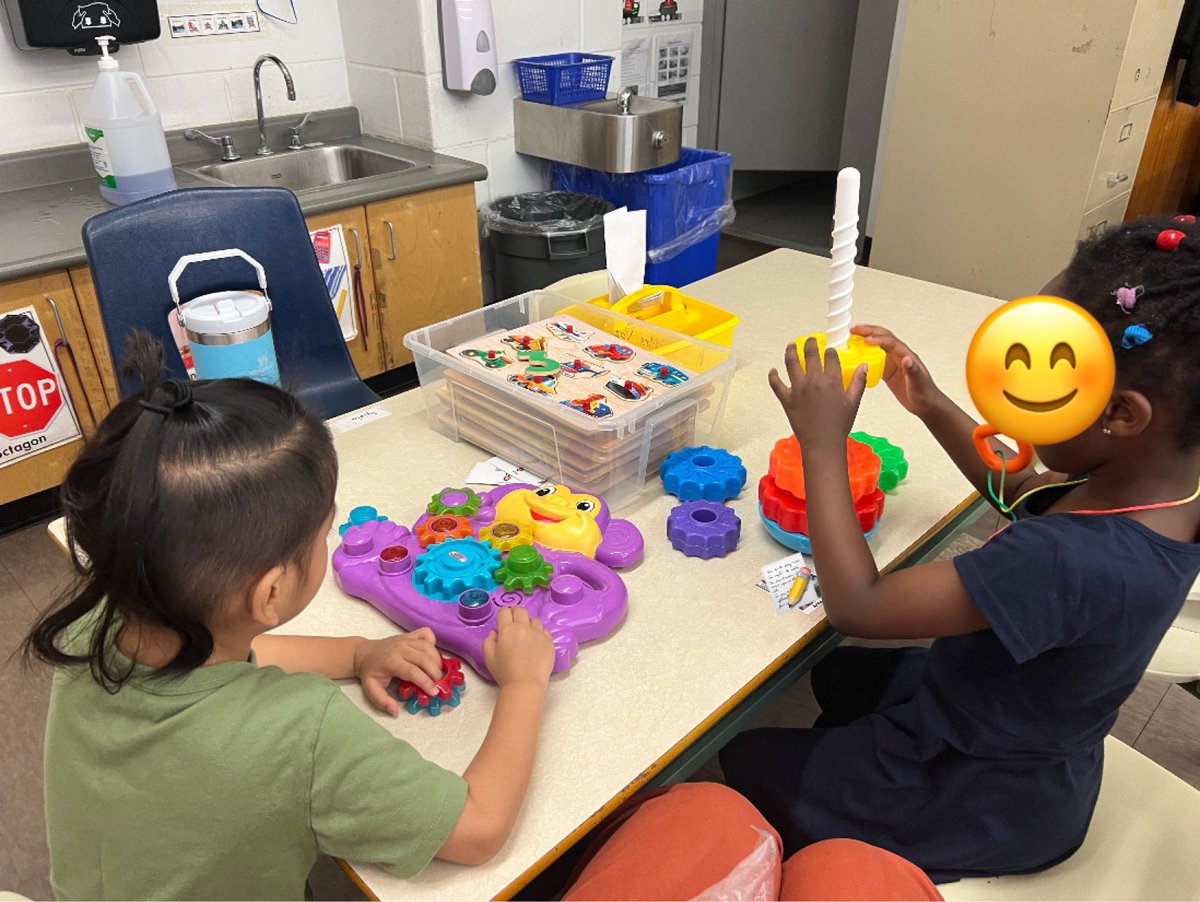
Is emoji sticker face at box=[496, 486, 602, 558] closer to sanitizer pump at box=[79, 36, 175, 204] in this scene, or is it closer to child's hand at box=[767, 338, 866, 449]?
child's hand at box=[767, 338, 866, 449]

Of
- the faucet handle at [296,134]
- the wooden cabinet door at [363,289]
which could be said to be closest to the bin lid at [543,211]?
the wooden cabinet door at [363,289]

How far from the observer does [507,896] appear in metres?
0.70

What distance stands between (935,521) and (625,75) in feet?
10.3

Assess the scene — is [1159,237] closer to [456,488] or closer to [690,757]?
[690,757]

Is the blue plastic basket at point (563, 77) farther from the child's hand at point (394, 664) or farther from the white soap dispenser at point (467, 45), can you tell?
the child's hand at point (394, 664)

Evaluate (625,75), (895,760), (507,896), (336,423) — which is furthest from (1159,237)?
(625,75)

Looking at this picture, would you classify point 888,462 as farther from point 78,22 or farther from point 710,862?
point 78,22

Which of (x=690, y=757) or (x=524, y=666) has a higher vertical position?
(x=524, y=666)

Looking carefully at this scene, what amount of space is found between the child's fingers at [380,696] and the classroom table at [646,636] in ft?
0.03

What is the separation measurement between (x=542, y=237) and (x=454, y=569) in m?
2.04

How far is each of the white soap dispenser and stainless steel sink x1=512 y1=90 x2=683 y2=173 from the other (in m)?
0.24

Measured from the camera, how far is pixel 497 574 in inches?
37.8

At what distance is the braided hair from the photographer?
0.74 m

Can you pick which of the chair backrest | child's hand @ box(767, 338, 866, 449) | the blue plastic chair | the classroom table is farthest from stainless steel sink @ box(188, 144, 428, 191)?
the chair backrest
